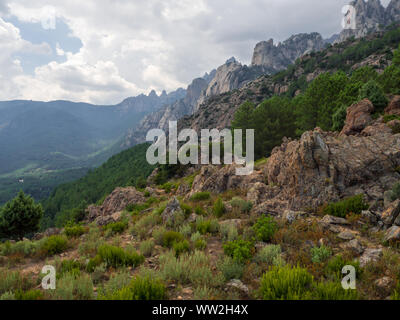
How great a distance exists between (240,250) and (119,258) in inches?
151

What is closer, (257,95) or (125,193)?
(125,193)

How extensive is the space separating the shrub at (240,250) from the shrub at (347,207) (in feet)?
14.5

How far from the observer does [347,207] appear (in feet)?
27.6

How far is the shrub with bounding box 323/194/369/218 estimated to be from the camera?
828cm

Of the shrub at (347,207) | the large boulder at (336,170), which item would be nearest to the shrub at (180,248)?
the large boulder at (336,170)

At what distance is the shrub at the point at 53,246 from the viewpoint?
814 cm

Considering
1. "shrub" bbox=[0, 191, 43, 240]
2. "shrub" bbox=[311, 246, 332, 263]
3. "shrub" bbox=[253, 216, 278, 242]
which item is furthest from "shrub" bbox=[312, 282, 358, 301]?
"shrub" bbox=[0, 191, 43, 240]

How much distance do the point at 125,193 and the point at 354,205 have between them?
22.5m

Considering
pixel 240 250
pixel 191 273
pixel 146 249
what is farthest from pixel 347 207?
pixel 146 249

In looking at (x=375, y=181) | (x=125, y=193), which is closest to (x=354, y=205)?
(x=375, y=181)

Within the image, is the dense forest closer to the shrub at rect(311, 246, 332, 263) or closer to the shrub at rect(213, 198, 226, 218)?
the shrub at rect(213, 198, 226, 218)

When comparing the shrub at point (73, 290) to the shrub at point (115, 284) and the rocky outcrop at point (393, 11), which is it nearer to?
the shrub at point (115, 284)

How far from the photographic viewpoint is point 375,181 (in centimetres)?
963
